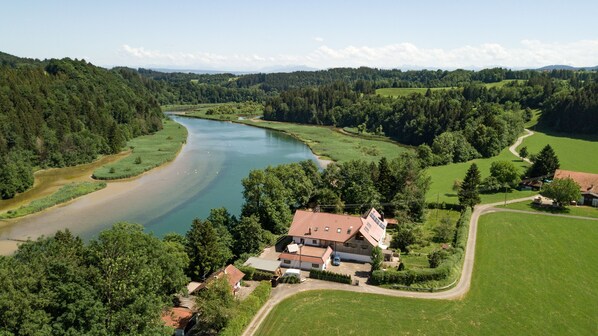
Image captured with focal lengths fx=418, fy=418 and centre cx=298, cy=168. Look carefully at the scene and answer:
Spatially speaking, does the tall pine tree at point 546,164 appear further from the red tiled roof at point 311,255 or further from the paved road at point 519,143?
the red tiled roof at point 311,255

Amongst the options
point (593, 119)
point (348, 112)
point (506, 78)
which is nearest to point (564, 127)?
point (593, 119)

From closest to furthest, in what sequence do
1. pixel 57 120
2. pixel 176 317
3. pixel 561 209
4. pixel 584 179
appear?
pixel 176 317, pixel 561 209, pixel 584 179, pixel 57 120

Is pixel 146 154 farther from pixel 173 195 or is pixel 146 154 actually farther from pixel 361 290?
pixel 361 290

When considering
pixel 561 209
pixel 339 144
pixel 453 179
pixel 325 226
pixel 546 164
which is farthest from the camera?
pixel 339 144

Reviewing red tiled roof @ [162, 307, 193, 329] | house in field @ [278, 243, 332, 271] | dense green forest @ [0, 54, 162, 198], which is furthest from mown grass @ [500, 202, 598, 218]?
dense green forest @ [0, 54, 162, 198]

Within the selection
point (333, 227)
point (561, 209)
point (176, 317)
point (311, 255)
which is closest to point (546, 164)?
point (561, 209)

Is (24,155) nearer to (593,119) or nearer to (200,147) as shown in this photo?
(200,147)
